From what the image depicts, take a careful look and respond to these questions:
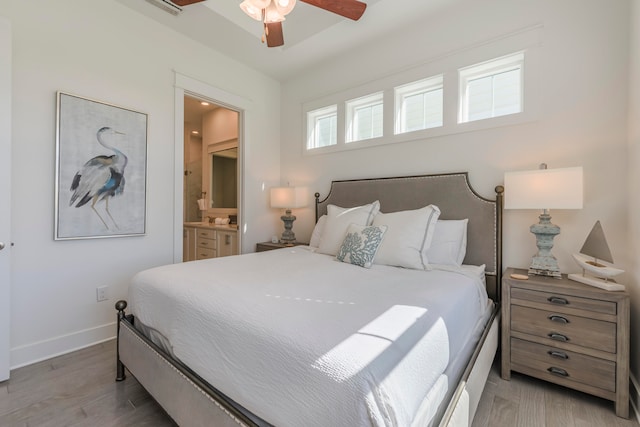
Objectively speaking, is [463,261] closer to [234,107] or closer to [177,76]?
[234,107]

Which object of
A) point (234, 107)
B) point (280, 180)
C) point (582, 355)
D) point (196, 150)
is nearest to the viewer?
point (582, 355)

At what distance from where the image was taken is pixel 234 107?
3.50 metres

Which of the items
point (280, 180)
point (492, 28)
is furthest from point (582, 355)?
point (280, 180)

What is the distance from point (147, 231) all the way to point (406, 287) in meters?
2.48

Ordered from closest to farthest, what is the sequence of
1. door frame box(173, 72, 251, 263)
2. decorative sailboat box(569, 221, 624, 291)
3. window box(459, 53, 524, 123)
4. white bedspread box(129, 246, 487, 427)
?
white bedspread box(129, 246, 487, 427) < decorative sailboat box(569, 221, 624, 291) < window box(459, 53, 524, 123) < door frame box(173, 72, 251, 263)

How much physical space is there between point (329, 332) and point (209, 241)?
3.78 meters

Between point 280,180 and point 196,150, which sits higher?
point 196,150

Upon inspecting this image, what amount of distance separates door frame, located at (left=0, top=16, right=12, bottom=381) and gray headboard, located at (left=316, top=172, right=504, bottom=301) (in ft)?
8.99

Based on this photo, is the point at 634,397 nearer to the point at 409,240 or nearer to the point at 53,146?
the point at 409,240

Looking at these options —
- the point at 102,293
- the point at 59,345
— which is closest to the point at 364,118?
the point at 102,293

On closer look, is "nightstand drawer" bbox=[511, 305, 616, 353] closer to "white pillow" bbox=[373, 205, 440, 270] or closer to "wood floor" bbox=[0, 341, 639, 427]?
"wood floor" bbox=[0, 341, 639, 427]

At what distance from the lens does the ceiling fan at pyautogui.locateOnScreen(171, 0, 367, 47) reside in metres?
1.69

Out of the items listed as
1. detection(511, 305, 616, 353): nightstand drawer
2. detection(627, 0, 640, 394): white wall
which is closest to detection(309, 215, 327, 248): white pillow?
detection(511, 305, 616, 353): nightstand drawer

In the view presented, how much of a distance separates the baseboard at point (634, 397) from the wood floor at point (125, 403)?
6 cm
